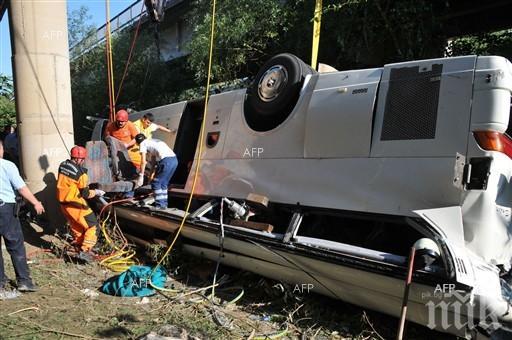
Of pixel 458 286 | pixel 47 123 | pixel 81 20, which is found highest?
pixel 81 20

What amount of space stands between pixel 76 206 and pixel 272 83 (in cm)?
327

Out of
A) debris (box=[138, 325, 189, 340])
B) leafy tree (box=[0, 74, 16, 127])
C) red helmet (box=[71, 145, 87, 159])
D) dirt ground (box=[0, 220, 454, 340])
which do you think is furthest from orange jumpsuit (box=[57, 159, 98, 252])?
leafy tree (box=[0, 74, 16, 127])

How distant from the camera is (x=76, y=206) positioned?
5992 mm

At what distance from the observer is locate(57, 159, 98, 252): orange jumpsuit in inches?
234

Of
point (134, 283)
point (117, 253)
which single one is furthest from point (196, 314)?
point (117, 253)

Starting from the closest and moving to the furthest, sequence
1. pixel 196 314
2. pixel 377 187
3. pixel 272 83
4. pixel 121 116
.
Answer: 1. pixel 377 187
2. pixel 196 314
3. pixel 272 83
4. pixel 121 116

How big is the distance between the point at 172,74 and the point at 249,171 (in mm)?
13520

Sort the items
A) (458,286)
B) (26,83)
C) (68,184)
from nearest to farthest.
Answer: (458,286), (68,184), (26,83)

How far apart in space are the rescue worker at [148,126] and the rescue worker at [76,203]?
1.00m

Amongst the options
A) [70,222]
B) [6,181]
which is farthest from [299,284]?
[70,222]

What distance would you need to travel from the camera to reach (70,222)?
6062 mm

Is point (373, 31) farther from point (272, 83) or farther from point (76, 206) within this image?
point (76, 206)

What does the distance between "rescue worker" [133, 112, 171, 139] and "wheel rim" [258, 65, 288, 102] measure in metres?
2.38

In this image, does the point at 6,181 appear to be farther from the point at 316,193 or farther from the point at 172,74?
the point at 172,74
